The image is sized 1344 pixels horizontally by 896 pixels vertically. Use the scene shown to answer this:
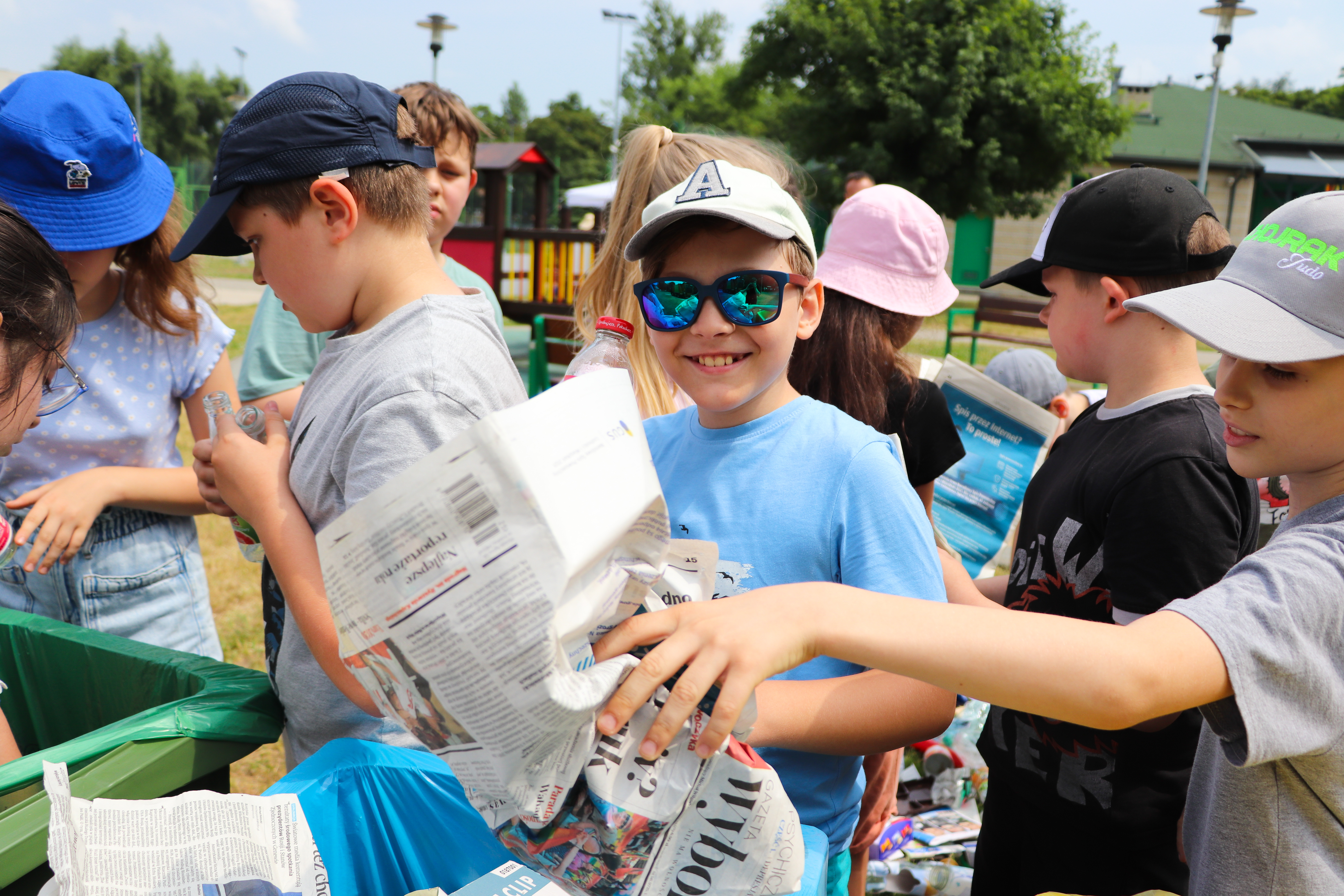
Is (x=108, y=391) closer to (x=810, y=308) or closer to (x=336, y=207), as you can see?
(x=336, y=207)

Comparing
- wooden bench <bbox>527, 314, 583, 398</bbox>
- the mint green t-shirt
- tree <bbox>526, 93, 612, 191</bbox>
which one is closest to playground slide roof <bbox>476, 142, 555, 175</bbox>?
wooden bench <bbox>527, 314, 583, 398</bbox>

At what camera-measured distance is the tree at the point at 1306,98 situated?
53.4 m

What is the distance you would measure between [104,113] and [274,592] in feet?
4.06

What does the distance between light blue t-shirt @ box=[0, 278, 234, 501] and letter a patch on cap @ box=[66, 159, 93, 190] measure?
0.95ft

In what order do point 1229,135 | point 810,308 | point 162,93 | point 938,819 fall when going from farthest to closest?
point 162,93 → point 1229,135 → point 938,819 → point 810,308

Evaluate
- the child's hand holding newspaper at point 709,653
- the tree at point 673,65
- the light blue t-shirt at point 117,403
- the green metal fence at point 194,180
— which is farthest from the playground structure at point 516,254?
the tree at point 673,65

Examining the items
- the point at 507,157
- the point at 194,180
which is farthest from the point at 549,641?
the point at 194,180

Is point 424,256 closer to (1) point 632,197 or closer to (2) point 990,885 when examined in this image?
(1) point 632,197

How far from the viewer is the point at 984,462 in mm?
2576

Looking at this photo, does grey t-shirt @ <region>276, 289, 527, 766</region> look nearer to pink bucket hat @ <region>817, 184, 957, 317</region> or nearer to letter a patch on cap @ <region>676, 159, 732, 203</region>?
letter a patch on cap @ <region>676, 159, 732, 203</region>

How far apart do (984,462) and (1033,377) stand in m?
1.54

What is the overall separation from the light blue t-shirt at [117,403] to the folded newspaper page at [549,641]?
1.65 meters

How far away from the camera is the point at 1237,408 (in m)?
1.27

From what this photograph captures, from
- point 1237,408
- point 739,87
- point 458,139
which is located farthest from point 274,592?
point 739,87
